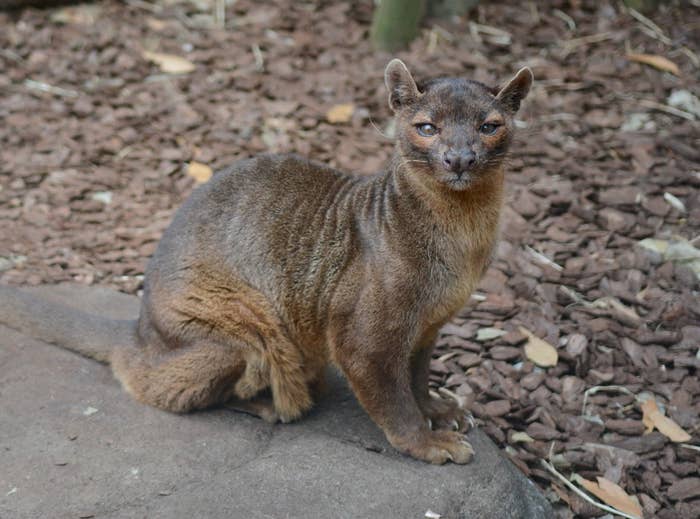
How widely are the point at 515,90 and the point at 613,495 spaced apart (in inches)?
89.4

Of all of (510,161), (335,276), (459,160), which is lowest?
(335,276)

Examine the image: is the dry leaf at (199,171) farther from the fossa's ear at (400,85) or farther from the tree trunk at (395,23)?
the fossa's ear at (400,85)

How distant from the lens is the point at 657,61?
28.9 ft

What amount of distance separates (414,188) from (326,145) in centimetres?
347

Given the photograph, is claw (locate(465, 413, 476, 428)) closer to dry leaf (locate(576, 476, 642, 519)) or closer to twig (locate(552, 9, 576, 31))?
dry leaf (locate(576, 476, 642, 519))

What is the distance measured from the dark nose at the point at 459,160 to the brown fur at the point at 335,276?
0.10 feet

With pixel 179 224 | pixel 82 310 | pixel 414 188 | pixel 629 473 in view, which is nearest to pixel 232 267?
pixel 179 224

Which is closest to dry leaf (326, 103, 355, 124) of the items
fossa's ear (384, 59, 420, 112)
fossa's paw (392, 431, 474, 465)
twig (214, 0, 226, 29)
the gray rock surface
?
twig (214, 0, 226, 29)

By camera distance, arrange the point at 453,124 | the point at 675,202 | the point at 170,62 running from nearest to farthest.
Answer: the point at 453,124 < the point at 675,202 < the point at 170,62

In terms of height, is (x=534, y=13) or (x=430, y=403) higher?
(x=534, y=13)

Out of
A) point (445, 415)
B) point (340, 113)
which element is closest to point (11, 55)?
point (340, 113)

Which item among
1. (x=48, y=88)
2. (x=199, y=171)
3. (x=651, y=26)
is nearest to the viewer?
(x=199, y=171)

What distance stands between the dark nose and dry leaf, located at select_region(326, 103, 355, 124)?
409 centimetres

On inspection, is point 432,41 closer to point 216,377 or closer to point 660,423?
point 660,423
